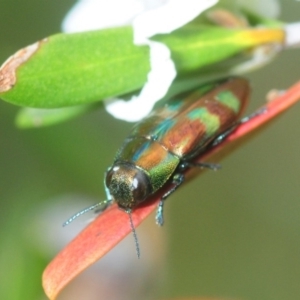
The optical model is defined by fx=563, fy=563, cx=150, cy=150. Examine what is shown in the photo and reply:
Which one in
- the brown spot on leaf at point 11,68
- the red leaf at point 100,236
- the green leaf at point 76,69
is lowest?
the red leaf at point 100,236

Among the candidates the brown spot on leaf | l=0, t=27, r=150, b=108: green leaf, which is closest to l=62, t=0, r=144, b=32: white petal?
l=0, t=27, r=150, b=108: green leaf

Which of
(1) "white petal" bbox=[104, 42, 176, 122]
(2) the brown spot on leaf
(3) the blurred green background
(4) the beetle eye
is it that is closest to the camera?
(2) the brown spot on leaf

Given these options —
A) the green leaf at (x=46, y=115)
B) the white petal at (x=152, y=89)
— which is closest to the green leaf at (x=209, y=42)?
the white petal at (x=152, y=89)

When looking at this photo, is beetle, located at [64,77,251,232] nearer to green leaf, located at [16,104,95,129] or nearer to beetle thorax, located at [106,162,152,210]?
beetle thorax, located at [106,162,152,210]

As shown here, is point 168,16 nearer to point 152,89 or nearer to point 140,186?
point 152,89

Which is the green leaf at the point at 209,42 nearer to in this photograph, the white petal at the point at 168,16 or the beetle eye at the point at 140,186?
the white petal at the point at 168,16

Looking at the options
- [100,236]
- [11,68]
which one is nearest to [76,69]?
[11,68]

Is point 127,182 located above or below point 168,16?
below

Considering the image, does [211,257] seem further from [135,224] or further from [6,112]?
[135,224]
